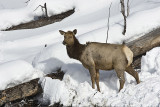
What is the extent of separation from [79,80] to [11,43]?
15.5ft

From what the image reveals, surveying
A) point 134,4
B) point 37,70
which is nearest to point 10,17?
point 134,4

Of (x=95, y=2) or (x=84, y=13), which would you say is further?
(x=95, y=2)

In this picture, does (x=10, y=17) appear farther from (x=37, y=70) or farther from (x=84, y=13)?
(x=37, y=70)

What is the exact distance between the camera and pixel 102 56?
729 cm

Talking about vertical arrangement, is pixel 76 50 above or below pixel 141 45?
above

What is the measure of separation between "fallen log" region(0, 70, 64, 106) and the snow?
0.17 metres

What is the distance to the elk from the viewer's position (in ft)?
23.3

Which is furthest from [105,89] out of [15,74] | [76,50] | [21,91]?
[15,74]

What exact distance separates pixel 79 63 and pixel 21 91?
77.6 inches

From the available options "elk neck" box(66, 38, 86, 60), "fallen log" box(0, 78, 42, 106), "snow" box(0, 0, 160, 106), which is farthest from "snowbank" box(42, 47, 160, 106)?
"elk neck" box(66, 38, 86, 60)

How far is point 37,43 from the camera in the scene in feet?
37.5

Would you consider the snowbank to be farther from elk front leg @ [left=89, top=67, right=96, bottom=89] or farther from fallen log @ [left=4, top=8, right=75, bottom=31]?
fallen log @ [left=4, top=8, right=75, bottom=31]

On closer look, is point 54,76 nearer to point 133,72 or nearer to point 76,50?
point 76,50

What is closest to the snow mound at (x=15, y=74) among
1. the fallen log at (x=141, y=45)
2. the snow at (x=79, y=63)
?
the snow at (x=79, y=63)
